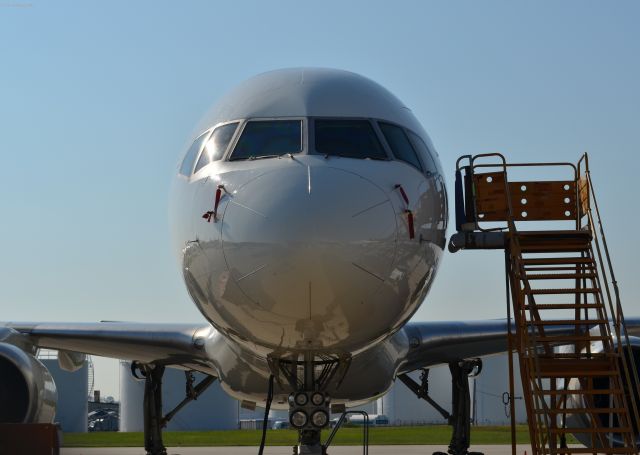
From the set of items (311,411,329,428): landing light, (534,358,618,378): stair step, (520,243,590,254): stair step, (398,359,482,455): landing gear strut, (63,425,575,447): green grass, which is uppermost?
(520,243,590,254): stair step

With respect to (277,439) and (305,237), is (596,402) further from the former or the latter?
(277,439)

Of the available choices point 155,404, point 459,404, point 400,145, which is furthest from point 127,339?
point 400,145

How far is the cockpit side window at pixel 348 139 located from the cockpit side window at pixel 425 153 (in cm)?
74

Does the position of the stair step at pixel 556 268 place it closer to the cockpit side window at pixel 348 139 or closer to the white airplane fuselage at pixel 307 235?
the white airplane fuselage at pixel 307 235

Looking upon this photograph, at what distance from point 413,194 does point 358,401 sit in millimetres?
4464

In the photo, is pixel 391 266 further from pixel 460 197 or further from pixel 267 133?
pixel 460 197

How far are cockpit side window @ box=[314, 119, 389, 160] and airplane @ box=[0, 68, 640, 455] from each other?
0.02 meters

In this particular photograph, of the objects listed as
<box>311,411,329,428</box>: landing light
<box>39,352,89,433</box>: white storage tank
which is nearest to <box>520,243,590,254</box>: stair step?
<box>311,411,329,428</box>: landing light

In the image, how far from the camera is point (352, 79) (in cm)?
1223

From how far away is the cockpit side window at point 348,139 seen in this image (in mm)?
10695

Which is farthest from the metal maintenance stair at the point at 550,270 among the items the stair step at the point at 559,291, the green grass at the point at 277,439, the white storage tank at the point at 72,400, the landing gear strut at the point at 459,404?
the white storage tank at the point at 72,400

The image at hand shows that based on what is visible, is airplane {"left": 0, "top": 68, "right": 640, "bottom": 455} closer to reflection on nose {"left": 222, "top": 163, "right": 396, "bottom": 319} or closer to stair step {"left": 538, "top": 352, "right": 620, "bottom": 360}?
reflection on nose {"left": 222, "top": 163, "right": 396, "bottom": 319}

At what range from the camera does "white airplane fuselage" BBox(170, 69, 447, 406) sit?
945 cm

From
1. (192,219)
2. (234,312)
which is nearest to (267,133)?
(192,219)
